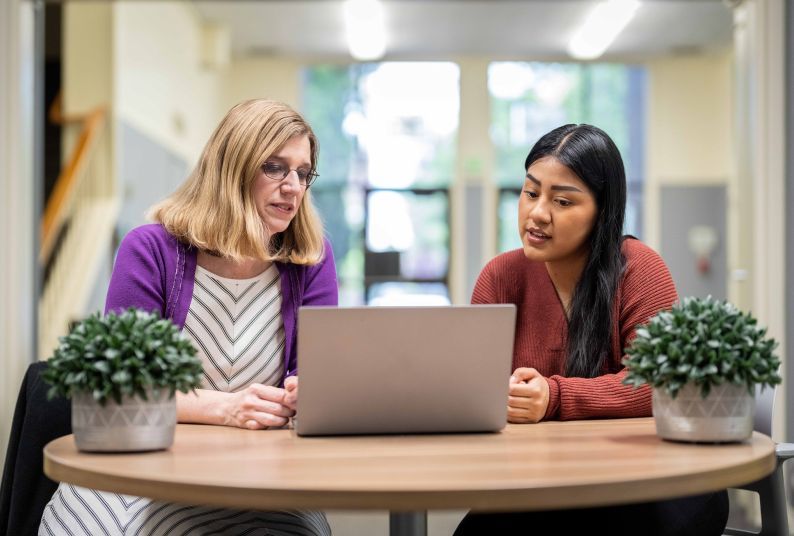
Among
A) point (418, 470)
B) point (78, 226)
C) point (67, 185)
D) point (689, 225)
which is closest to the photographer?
point (418, 470)

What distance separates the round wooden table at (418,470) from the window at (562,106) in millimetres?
9784

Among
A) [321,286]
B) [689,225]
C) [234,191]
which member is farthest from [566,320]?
[689,225]

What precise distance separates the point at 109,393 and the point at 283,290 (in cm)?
74

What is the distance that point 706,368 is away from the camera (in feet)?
4.52

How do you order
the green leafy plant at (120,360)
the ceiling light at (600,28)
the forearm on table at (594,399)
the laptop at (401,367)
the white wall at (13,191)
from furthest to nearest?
the ceiling light at (600,28)
the white wall at (13,191)
the forearm on table at (594,399)
the laptop at (401,367)
the green leafy plant at (120,360)

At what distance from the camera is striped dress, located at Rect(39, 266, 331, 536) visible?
158 cm

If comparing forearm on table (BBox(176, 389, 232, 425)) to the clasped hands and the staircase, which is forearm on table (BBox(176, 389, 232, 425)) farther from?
the staircase

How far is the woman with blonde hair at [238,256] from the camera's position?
1.91 meters

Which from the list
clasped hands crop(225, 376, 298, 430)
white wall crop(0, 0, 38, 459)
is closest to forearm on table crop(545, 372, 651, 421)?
clasped hands crop(225, 376, 298, 430)

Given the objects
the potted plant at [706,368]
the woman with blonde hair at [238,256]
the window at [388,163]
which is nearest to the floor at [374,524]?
the woman with blonde hair at [238,256]

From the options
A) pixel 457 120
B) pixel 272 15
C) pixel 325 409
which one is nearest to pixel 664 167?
pixel 457 120

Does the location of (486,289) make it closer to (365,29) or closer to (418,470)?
(418,470)

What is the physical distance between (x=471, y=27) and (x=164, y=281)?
843cm

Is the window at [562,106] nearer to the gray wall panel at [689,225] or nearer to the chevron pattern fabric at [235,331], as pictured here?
the gray wall panel at [689,225]
